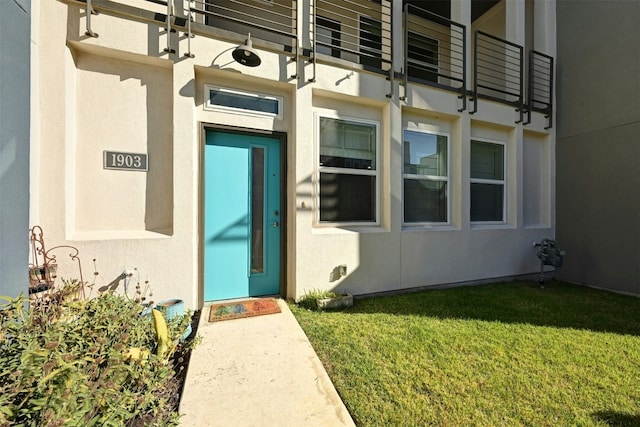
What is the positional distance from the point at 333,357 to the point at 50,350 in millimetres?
1926

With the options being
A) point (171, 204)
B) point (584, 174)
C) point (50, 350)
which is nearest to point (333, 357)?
point (50, 350)

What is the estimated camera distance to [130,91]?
3162 millimetres

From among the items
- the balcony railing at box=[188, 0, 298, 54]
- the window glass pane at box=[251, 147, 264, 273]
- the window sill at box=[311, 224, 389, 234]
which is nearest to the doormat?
the window glass pane at box=[251, 147, 264, 273]

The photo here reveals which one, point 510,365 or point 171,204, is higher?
point 171,204

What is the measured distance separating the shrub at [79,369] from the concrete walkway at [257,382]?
0.79 feet

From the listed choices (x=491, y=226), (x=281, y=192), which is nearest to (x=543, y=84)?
(x=491, y=226)

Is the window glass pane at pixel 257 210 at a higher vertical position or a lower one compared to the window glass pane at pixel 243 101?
lower

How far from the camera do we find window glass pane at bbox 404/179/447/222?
4.62m

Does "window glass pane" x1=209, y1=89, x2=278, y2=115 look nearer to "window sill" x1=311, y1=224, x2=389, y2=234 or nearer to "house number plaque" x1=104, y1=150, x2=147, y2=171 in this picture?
"house number plaque" x1=104, y1=150, x2=147, y2=171

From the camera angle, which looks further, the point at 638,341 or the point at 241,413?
the point at 638,341

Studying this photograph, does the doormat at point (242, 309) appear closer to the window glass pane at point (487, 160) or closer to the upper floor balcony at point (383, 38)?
the upper floor balcony at point (383, 38)

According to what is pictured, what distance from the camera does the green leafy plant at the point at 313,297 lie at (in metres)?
3.61

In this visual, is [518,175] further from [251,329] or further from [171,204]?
[171,204]

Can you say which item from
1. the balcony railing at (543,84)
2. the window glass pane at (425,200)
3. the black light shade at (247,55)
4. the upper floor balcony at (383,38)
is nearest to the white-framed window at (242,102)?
the black light shade at (247,55)
